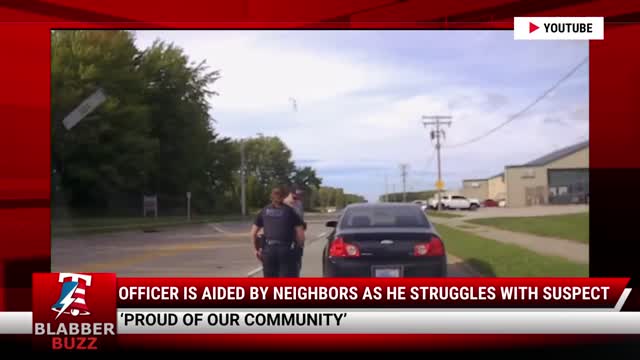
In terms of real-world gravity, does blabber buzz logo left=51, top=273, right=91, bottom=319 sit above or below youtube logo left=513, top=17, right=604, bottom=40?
below

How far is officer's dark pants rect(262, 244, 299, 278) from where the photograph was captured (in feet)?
14.9

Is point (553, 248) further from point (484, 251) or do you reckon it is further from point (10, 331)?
point (10, 331)

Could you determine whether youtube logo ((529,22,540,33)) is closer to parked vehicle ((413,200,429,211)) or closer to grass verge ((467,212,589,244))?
grass verge ((467,212,589,244))

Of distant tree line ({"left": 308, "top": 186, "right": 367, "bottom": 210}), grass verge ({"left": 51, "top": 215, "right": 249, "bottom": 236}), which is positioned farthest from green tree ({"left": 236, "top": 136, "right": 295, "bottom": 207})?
grass verge ({"left": 51, "top": 215, "right": 249, "bottom": 236})

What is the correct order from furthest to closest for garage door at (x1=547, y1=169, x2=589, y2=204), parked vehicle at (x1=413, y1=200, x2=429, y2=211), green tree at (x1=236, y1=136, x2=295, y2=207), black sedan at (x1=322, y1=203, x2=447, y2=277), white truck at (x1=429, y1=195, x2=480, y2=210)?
parked vehicle at (x1=413, y1=200, x2=429, y2=211) < white truck at (x1=429, y1=195, x2=480, y2=210) < black sedan at (x1=322, y1=203, x2=447, y2=277) < green tree at (x1=236, y1=136, x2=295, y2=207) < garage door at (x1=547, y1=169, x2=589, y2=204)

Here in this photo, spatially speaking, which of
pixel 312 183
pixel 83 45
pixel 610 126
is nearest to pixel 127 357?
pixel 312 183

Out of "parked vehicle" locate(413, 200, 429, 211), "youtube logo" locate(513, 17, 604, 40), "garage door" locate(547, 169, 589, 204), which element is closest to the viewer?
"youtube logo" locate(513, 17, 604, 40)

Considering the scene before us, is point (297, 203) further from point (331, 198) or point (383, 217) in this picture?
point (383, 217)

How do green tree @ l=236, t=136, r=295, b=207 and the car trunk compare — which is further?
the car trunk

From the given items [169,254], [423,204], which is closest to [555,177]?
[423,204]

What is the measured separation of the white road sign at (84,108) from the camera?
4.37 metres

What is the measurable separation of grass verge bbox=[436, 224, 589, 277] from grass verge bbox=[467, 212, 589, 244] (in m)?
0.13

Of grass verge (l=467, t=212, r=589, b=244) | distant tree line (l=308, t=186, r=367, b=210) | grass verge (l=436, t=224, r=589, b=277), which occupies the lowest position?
grass verge (l=436, t=224, r=589, b=277)

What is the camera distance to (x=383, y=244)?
4762mm
